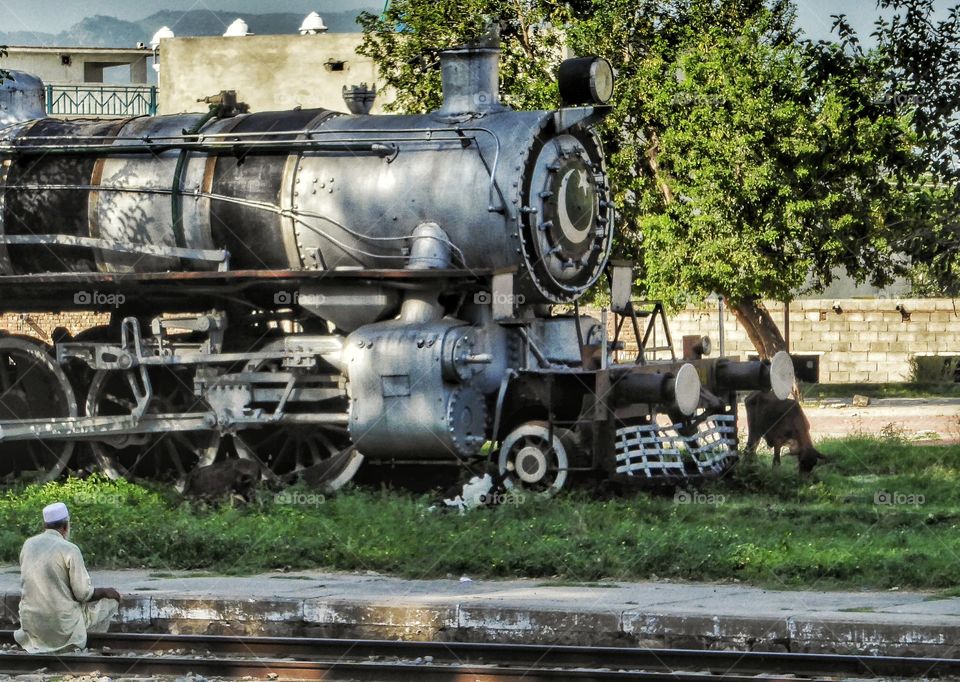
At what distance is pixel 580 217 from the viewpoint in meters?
14.6

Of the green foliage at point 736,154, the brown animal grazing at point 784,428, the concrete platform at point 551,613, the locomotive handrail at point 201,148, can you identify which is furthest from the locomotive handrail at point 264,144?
the green foliage at point 736,154

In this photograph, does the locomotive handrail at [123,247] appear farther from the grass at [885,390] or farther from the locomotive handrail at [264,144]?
the grass at [885,390]

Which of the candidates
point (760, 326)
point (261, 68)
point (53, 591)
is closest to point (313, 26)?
point (261, 68)

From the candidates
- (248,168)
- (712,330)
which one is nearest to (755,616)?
(248,168)

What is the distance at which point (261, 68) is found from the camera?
36.3m

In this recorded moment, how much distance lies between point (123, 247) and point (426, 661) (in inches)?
287

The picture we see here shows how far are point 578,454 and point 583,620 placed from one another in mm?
4504

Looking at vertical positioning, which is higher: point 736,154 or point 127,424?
point 736,154
